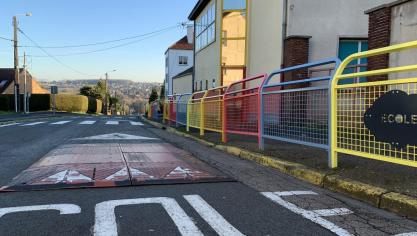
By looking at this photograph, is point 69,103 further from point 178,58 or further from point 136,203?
point 136,203

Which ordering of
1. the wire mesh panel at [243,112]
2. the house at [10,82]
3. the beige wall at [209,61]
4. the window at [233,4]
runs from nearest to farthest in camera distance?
the wire mesh panel at [243,112] < the window at [233,4] < the beige wall at [209,61] < the house at [10,82]

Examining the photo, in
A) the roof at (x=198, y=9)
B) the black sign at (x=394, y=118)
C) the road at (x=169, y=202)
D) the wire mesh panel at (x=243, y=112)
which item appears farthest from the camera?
the roof at (x=198, y=9)

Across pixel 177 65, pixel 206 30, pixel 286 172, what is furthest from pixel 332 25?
pixel 177 65

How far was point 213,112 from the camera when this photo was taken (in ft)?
38.8

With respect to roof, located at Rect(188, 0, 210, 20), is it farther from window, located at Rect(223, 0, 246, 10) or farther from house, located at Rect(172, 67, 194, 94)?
house, located at Rect(172, 67, 194, 94)

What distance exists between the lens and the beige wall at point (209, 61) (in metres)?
19.8

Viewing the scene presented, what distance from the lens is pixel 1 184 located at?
5.64 meters

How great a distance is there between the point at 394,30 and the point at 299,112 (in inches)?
183

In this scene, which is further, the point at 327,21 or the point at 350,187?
the point at 327,21

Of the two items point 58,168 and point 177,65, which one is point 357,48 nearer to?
point 58,168

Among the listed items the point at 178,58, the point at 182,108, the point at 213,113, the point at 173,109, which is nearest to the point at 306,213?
the point at 213,113

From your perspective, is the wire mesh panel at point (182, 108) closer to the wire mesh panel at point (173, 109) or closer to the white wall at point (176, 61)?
the wire mesh panel at point (173, 109)

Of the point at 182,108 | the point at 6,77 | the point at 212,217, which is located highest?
the point at 6,77

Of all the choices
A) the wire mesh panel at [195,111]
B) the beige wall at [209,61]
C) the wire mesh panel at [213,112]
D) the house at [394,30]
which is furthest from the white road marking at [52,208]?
the beige wall at [209,61]
